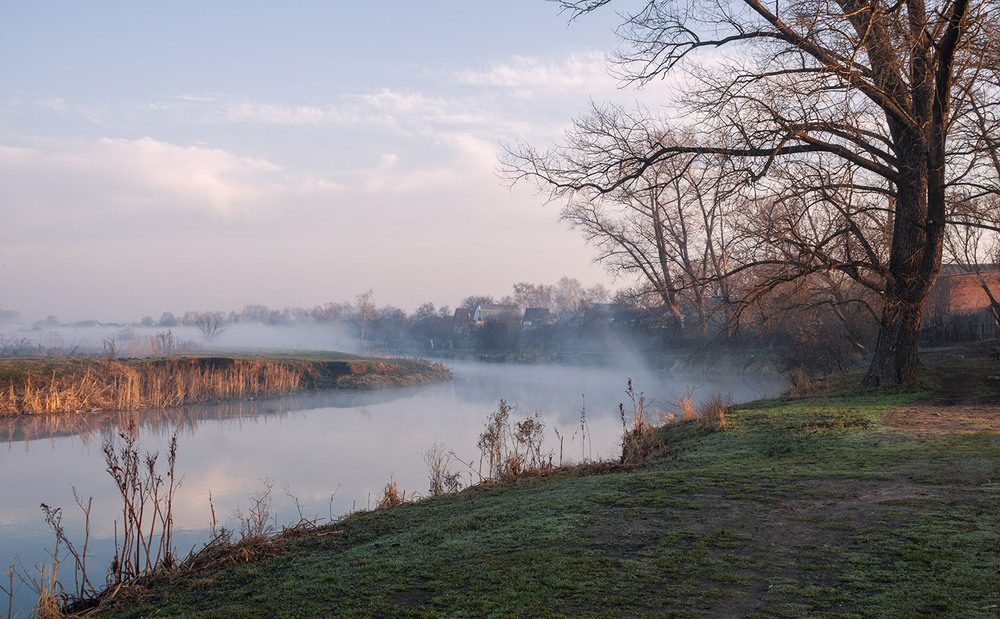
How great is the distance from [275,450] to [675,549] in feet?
44.4

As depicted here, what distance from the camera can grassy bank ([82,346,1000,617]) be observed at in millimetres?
3588

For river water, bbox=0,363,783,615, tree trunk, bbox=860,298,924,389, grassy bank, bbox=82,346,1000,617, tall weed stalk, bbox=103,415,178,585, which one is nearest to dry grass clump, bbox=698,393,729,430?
river water, bbox=0,363,783,615

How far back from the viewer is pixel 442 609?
3678mm

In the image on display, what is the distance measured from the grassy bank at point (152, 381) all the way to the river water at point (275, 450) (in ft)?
2.92

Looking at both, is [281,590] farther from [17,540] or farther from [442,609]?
[17,540]

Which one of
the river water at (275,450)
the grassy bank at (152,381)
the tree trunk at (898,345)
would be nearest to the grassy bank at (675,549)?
the river water at (275,450)

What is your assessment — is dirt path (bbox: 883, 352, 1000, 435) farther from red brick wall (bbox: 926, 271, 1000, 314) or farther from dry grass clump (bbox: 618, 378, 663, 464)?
red brick wall (bbox: 926, 271, 1000, 314)

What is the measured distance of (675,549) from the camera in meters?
4.46

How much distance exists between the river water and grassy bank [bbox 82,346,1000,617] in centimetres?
159

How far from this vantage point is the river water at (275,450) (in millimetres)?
9922

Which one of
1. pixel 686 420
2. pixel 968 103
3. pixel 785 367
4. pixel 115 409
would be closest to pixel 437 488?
pixel 686 420

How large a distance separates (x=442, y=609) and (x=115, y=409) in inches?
857

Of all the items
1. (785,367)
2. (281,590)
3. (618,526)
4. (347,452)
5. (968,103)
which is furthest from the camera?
(785,367)

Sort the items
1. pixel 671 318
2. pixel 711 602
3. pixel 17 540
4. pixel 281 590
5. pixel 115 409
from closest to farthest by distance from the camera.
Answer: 1. pixel 711 602
2. pixel 281 590
3. pixel 17 540
4. pixel 115 409
5. pixel 671 318
